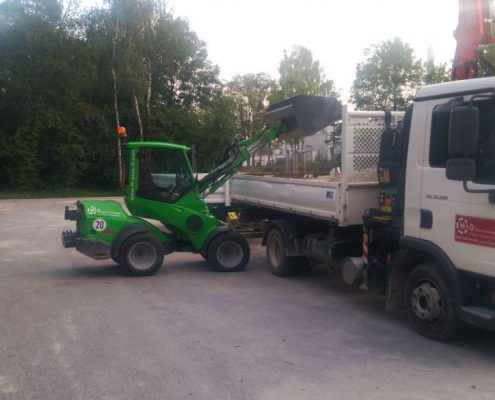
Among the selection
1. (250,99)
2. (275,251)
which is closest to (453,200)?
(275,251)

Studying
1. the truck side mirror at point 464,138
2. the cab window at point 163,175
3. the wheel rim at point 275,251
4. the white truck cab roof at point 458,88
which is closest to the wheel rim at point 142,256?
the cab window at point 163,175

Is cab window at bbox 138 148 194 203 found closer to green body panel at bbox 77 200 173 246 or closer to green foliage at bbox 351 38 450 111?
green body panel at bbox 77 200 173 246

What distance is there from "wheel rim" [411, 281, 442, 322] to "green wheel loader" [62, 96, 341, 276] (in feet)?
13.8

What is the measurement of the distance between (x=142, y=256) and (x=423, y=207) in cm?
550

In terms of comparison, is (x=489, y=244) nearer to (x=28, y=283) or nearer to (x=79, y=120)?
(x=28, y=283)

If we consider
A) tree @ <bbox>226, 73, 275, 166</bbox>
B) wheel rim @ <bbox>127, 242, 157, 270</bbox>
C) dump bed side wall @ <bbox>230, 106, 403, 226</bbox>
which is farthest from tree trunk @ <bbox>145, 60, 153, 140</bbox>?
dump bed side wall @ <bbox>230, 106, 403, 226</bbox>

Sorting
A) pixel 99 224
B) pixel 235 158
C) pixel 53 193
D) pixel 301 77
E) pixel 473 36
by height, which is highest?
pixel 301 77

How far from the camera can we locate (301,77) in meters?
42.3

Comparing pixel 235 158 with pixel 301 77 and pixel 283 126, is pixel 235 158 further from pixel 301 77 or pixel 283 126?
pixel 301 77

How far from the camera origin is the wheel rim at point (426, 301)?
6.23m

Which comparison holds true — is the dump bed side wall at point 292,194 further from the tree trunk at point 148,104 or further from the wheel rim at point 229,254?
the tree trunk at point 148,104

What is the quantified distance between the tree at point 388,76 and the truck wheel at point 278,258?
14.9 meters

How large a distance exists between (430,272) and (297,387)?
2116mm

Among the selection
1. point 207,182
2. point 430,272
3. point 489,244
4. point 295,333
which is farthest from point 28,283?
point 489,244
